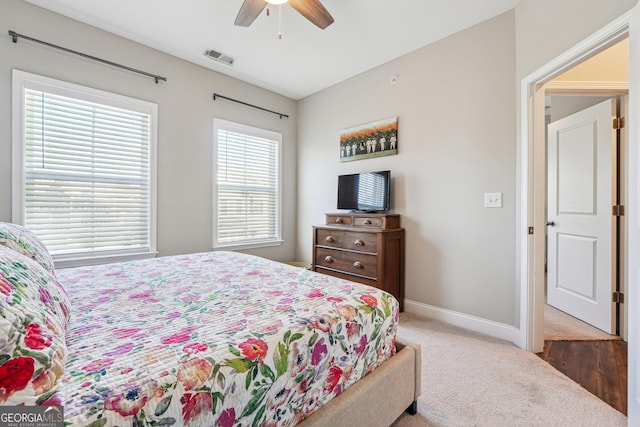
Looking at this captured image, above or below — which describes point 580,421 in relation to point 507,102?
below

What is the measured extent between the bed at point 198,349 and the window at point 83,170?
111 cm

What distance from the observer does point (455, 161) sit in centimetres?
273

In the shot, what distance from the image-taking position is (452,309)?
276cm

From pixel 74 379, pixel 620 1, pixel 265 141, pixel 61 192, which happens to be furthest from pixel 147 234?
pixel 620 1

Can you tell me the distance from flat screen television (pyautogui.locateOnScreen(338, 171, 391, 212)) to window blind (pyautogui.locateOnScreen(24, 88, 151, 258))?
2106 millimetres

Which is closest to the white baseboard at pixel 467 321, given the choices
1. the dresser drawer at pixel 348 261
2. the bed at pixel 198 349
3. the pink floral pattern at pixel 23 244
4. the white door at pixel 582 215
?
the dresser drawer at pixel 348 261

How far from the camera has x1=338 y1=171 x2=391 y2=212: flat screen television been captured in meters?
3.11

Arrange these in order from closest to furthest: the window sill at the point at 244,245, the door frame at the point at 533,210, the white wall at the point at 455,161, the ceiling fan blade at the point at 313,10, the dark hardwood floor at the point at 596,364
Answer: the dark hardwood floor at the point at 596,364 → the ceiling fan blade at the point at 313,10 → the door frame at the point at 533,210 → the white wall at the point at 455,161 → the window sill at the point at 244,245

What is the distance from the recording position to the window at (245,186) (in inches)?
138

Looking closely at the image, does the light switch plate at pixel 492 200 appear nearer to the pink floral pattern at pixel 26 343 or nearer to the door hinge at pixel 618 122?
the door hinge at pixel 618 122

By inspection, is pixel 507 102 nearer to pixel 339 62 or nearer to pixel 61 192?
pixel 339 62

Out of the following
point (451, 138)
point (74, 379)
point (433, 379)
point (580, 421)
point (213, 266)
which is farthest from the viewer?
point (451, 138)

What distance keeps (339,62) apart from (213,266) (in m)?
2.59

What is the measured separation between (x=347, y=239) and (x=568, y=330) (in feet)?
7.08
